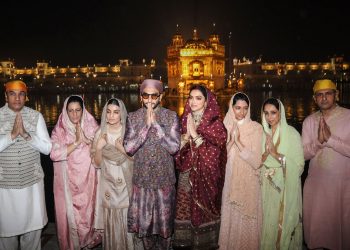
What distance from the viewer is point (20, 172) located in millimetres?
3176

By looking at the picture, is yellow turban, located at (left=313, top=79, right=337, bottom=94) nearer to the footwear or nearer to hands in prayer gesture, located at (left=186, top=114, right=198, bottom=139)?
hands in prayer gesture, located at (left=186, top=114, right=198, bottom=139)

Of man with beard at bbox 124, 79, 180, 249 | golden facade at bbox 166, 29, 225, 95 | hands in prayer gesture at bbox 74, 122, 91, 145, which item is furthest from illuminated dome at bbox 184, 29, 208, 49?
man with beard at bbox 124, 79, 180, 249

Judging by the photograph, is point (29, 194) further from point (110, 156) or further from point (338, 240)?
point (338, 240)

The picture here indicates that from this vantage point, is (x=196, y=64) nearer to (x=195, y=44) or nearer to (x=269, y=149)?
(x=195, y=44)

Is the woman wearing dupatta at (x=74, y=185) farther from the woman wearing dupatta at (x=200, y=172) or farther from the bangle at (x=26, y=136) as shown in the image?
the woman wearing dupatta at (x=200, y=172)

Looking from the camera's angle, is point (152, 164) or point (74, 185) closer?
point (152, 164)

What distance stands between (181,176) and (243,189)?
0.63 m

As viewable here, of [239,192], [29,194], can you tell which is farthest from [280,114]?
[29,194]

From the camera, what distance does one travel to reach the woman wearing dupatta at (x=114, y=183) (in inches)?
126

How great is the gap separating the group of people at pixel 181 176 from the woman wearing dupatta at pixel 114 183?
1 cm

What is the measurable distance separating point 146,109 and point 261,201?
4.77ft

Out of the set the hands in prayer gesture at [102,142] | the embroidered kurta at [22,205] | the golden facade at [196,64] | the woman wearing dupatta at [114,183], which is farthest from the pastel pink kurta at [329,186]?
the golden facade at [196,64]

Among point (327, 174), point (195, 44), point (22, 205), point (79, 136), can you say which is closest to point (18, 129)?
point (79, 136)

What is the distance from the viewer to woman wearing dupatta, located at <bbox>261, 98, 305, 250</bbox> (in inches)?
124
